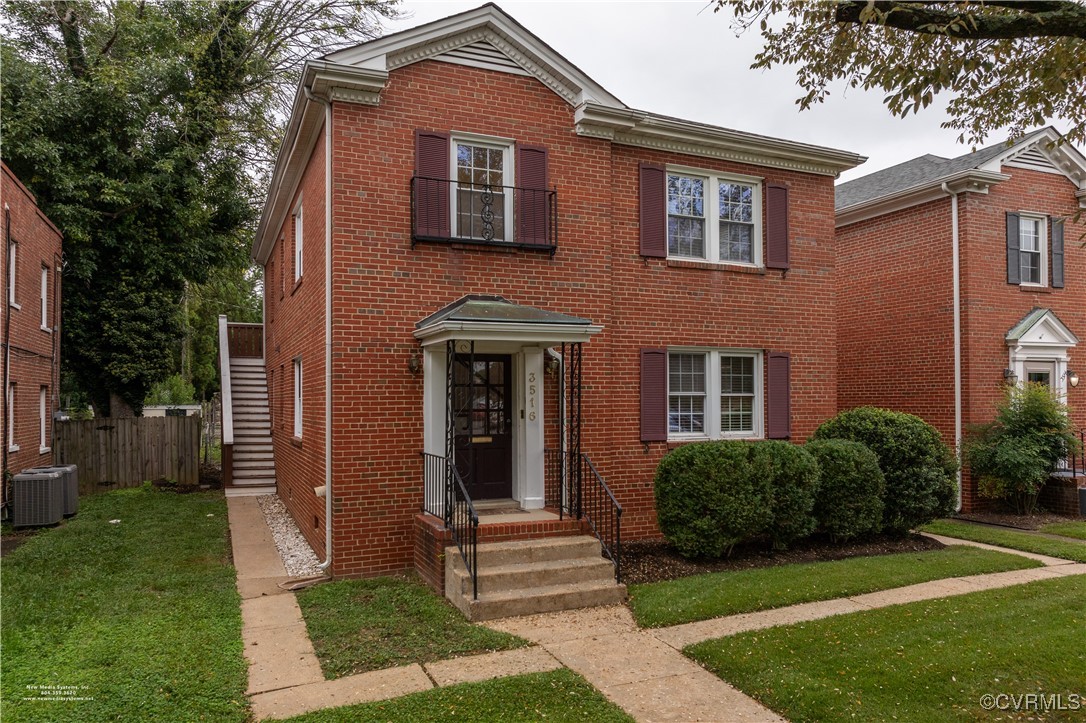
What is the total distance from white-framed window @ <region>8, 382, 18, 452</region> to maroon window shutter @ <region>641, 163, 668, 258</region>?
36.5ft

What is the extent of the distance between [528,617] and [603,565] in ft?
3.73

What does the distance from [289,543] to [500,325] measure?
516 centimetres

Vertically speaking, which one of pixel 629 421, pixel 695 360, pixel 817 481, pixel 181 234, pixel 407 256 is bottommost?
pixel 817 481

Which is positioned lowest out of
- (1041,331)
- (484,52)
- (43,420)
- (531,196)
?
(43,420)

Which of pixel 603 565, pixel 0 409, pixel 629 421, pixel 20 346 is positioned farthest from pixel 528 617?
pixel 20 346

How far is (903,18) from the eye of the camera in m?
5.04

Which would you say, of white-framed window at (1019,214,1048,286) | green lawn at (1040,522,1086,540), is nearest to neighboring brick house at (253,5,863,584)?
green lawn at (1040,522,1086,540)

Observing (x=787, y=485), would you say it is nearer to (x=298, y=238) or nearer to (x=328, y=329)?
(x=328, y=329)

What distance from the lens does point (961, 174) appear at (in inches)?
515

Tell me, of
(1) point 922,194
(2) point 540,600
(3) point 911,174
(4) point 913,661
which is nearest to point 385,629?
(2) point 540,600

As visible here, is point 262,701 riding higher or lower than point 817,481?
lower

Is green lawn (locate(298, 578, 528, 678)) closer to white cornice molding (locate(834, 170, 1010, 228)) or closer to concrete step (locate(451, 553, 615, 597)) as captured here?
concrete step (locate(451, 553, 615, 597))

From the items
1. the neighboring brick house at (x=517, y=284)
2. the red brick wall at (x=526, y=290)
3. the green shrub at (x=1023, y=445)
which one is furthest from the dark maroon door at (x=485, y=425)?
the green shrub at (x=1023, y=445)

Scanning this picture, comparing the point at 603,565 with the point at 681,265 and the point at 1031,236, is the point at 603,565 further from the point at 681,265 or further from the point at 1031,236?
the point at 1031,236
